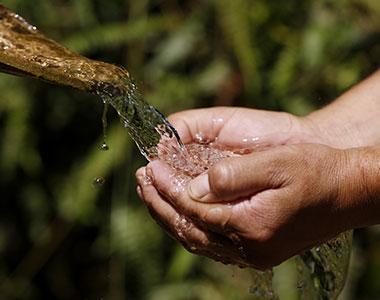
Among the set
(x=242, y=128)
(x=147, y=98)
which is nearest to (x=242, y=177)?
(x=242, y=128)

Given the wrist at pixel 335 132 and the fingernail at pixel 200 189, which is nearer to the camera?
the fingernail at pixel 200 189

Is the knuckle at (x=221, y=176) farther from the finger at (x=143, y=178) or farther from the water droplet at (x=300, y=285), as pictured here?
the water droplet at (x=300, y=285)

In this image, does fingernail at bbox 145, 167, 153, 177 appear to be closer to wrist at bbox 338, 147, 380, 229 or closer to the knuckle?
the knuckle

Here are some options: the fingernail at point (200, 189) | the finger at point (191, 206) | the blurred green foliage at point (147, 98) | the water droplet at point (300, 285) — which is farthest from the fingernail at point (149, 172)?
the blurred green foliage at point (147, 98)

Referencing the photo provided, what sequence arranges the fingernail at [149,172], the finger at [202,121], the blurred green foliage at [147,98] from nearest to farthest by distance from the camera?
the fingernail at [149,172], the finger at [202,121], the blurred green foliage at [147,98]

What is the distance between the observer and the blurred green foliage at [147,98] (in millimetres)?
1870

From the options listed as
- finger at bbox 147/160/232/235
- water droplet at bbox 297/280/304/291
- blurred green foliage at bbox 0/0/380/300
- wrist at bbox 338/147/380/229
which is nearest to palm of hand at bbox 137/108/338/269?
finger at bbox 147/160/232/235

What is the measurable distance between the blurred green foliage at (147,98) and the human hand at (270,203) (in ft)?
3.12

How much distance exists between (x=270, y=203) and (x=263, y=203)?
1cm

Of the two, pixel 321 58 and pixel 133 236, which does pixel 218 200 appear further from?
pixel 321 58

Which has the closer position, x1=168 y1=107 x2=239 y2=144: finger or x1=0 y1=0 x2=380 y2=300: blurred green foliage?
x1=168 y1=107 x2=239 y2=144: finger

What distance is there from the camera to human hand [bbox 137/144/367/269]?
840 millimetres

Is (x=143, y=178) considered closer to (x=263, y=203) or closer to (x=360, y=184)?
(x=263, y=203)

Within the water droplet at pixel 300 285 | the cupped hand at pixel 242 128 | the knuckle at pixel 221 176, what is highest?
the knuckle at pixel 221 176
